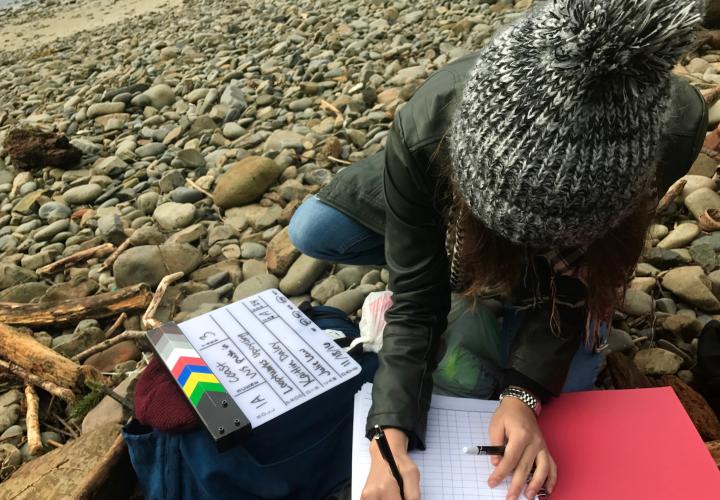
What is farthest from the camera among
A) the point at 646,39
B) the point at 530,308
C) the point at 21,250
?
the point at 21,250

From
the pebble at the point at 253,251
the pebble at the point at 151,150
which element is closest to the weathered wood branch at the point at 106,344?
the pebble at the point at 253,251

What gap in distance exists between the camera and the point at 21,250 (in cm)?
383

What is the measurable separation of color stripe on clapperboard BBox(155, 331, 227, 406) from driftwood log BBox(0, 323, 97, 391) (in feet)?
2.54

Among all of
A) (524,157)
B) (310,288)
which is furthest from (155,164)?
(524,157)

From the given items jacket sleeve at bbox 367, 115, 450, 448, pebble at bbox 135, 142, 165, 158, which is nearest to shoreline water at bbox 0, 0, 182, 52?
pebble at bbox 135, 142, 165, 158

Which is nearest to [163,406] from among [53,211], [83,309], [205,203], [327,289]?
[327,289]

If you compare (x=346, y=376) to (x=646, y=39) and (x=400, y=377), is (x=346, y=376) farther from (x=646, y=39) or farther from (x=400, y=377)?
(x=646, y=39)

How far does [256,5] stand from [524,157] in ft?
27.0

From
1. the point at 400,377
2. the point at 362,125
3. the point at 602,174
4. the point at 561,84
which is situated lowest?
the point at 362,125

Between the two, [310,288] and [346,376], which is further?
[310,288]

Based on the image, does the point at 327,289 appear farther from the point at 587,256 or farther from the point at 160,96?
the point at 160,96

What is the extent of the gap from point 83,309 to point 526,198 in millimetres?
2442

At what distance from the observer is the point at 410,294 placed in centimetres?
176

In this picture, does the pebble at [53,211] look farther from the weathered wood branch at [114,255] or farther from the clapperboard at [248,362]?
the clapperboard at [248,362]
